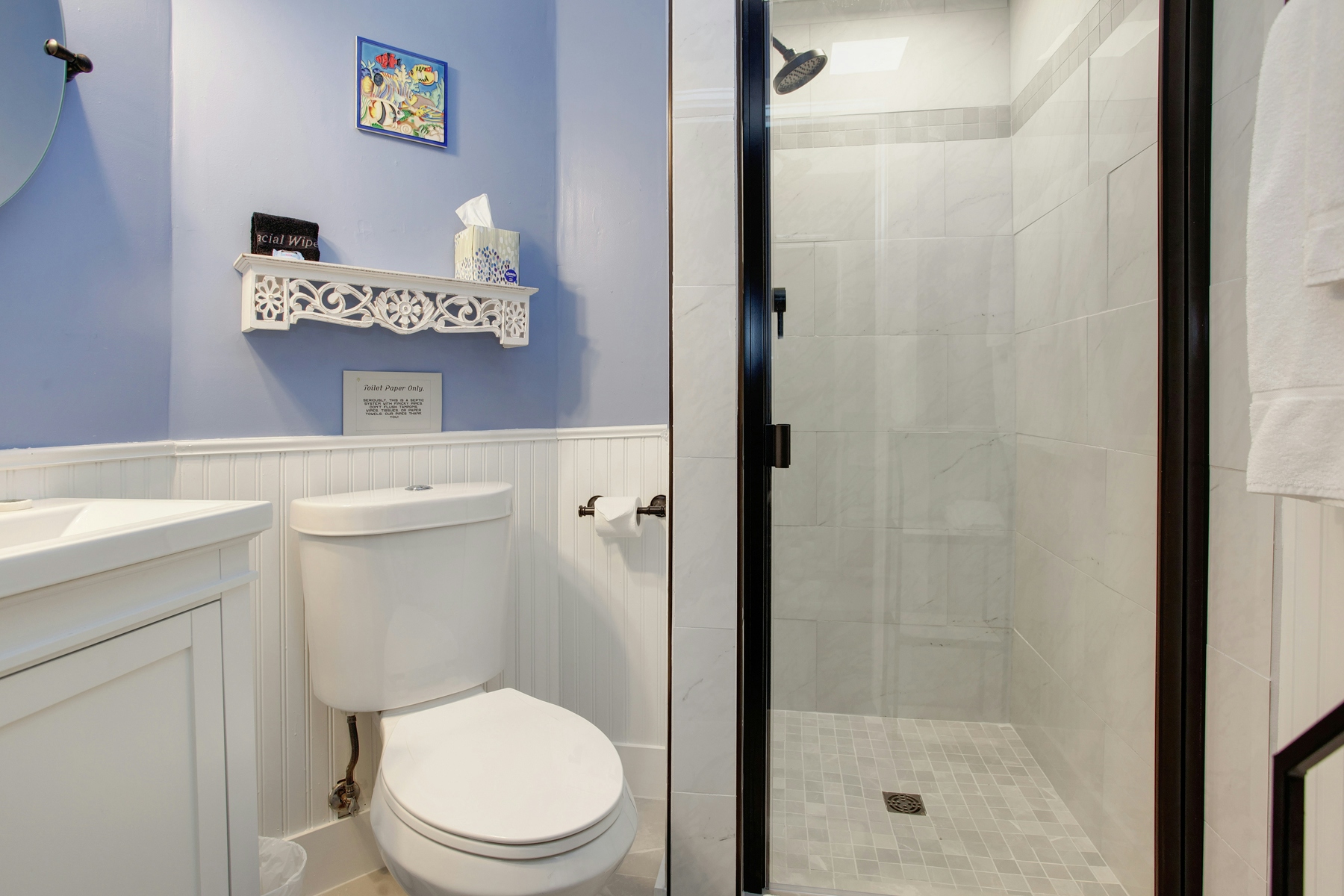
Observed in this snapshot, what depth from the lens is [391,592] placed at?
124cm

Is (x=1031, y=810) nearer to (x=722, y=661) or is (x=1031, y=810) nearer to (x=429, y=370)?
(x=722, y=661)

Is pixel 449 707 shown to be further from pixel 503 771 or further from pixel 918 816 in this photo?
pixel 918 816

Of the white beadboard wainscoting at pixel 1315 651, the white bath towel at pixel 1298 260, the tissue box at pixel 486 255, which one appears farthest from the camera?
the tissue box at pixel 486 255

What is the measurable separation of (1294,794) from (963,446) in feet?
2.22

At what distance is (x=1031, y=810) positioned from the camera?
116 cm

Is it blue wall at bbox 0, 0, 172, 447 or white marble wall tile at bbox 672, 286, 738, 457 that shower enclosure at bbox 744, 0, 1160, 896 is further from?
blue wall at bbox 0, 0, 172, 447

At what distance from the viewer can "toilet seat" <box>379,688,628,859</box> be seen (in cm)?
90

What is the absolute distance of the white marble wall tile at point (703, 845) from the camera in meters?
1.23

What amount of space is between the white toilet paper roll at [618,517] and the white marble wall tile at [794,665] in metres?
0.49

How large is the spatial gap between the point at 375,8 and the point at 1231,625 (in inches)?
78.1

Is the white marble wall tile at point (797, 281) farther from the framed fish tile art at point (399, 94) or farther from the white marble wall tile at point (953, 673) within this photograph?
the framed fish tile art at point (399, 94)

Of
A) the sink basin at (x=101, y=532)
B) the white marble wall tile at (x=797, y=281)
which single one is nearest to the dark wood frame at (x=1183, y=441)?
the white marble wall tile at (x=797, y=281)

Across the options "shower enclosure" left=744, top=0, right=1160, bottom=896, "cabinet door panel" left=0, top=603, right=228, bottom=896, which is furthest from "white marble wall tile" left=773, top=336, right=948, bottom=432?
"cabinet door panel" left=0, top=603, right=228, bottom=896

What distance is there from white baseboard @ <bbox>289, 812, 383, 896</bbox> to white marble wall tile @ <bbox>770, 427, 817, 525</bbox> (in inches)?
42.8
